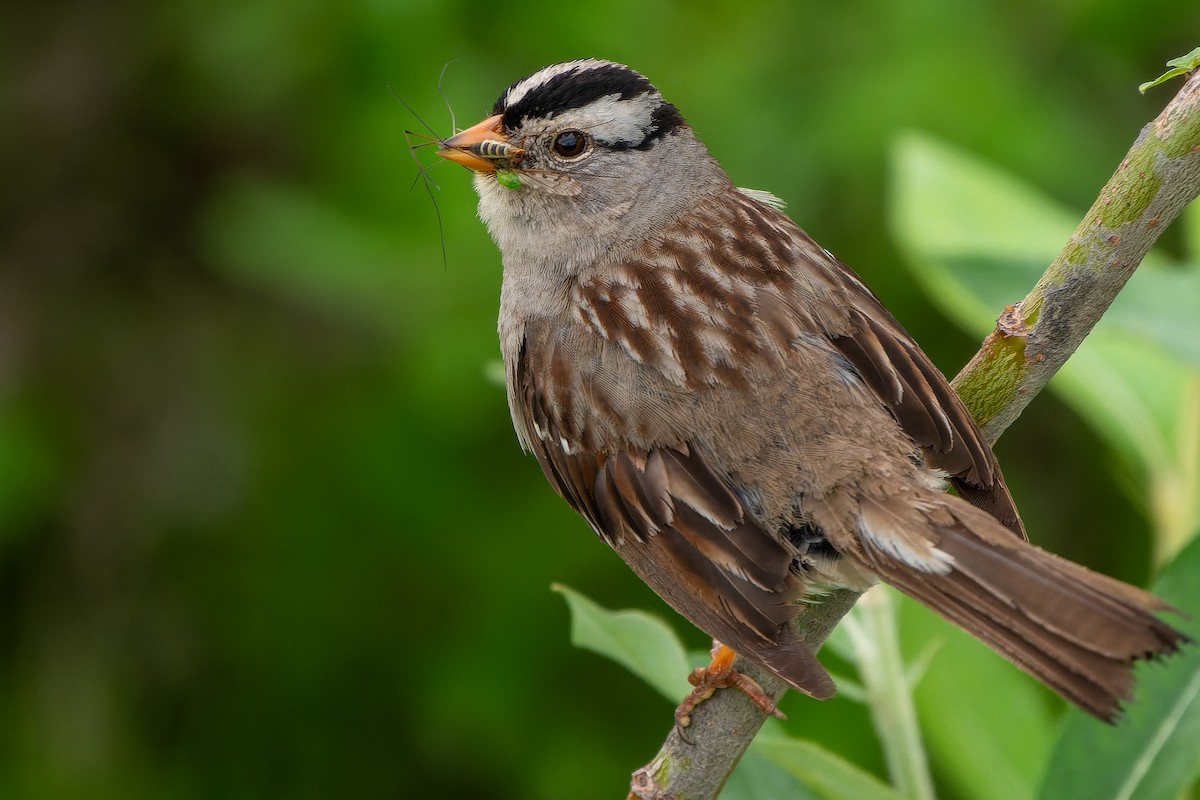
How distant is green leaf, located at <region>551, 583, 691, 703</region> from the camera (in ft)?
7.85

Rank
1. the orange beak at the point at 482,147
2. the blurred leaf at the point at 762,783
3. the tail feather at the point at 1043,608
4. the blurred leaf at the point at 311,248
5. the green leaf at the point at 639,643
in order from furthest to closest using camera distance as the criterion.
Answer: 1. the blurred leaf at the point at 311,248
2. the orange beak at the point at 482,147
3. the blurred leaf at the point at 762,783
4. the green leaf at the point at 639,643
5. the tail feather at the point at 1043,608

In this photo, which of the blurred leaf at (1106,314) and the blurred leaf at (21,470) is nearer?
the blurred leaf at (1106,314)

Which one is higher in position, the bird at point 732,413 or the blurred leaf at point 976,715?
the bird at point 732,413

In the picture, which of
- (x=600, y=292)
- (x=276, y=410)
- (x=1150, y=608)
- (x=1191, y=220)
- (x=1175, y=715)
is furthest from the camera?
(x=276, y=410)

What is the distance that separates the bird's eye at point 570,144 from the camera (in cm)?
320

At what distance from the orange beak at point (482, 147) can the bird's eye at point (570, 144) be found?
101 mm

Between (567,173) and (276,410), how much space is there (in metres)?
2.31

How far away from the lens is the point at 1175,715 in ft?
8.18

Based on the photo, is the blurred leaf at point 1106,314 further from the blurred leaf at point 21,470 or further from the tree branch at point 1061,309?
the blurred leaf at point 21,470

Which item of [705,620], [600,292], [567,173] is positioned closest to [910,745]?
[705,620]

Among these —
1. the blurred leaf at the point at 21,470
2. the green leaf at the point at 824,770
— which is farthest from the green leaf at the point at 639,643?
the blurred leaf at the point at 21,470

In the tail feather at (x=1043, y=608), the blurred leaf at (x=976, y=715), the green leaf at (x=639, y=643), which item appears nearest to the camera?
the tail feather at (x=1043, y=608)

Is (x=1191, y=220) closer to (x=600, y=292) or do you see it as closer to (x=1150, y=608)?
(x=600, y=292)

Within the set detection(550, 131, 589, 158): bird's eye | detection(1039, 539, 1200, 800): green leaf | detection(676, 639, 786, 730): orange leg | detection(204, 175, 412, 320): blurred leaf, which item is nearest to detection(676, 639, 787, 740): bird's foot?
detection(676, 639, 786, 730): orange leg
